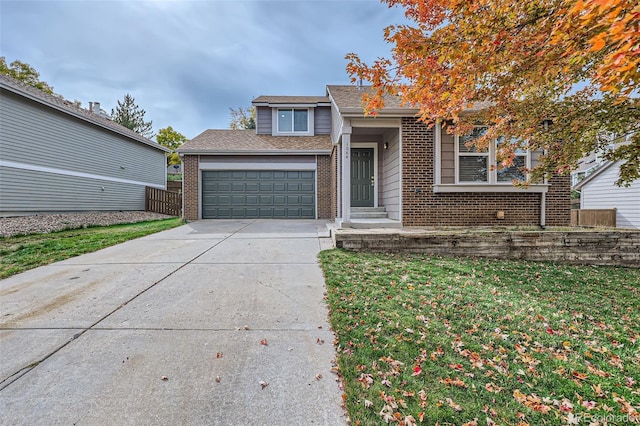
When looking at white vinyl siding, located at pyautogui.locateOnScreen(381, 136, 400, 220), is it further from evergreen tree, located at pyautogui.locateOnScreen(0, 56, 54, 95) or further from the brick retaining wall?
evergreen tree, located at pyautogui.locateOnScreen(0, 56, 54, 95)

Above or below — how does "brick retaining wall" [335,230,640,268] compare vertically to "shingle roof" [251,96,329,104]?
below

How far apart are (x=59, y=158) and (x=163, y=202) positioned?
4957 mm

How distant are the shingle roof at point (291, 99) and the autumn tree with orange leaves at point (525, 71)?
973cm

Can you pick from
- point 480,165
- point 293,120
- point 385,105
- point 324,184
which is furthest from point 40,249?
point 293,120

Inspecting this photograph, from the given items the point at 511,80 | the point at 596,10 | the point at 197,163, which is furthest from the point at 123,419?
the point at 197,163

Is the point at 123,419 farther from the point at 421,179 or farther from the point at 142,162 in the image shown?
the point at 142,162

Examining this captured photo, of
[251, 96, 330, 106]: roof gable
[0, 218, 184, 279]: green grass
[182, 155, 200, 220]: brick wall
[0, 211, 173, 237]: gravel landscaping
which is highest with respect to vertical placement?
[251, 96, 330, 106]: roof gable

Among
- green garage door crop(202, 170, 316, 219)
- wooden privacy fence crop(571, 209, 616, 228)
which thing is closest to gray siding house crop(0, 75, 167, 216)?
green garage door crop(202, 170, 316, 219)

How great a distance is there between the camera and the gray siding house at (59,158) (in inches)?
402

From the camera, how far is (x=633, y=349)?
2.49 meters

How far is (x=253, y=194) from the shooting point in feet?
40.7

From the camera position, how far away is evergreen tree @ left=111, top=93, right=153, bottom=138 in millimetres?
32062

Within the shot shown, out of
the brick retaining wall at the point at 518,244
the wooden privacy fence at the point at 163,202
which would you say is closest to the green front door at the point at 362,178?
the brick retaining wall at the point at 518,244

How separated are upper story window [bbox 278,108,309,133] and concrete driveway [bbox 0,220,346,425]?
1097 cm
